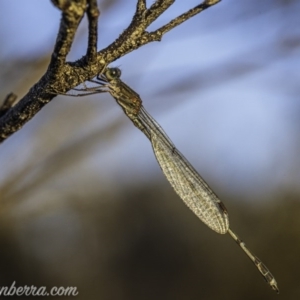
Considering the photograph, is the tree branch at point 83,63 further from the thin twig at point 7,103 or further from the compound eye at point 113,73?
the compound eye at point 113,73

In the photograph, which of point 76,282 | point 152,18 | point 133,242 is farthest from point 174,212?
point 152,18

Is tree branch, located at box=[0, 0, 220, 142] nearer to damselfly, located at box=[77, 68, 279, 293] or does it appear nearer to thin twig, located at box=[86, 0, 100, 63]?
thin twig, located at box=[86, 0, 100, 63]

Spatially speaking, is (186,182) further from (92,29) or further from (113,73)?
(92,29)

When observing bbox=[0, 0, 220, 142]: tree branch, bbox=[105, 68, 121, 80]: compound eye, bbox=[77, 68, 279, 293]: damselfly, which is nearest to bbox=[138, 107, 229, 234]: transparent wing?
bbox=[77, 68, 279, 293]: damselfly

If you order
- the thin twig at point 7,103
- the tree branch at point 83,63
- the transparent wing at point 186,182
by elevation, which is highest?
the thin twig at point 7,103

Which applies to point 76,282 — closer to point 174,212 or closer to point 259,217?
point 174,212

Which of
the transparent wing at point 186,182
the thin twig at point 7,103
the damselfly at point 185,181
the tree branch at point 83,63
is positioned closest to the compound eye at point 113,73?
the damselfly at point 185,181

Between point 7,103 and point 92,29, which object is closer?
point 92,29

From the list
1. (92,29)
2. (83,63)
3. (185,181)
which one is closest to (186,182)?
(185,181)
